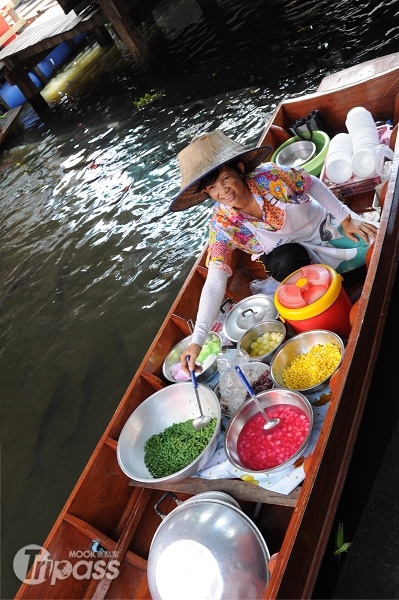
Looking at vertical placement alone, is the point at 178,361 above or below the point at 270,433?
above

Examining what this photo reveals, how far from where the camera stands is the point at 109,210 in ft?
24.2

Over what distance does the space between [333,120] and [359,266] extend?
2090 millimetres

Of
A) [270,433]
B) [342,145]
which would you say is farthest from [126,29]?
[270,433]

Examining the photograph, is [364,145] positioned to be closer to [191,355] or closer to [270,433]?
[191,355]

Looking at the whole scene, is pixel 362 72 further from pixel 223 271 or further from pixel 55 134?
pixel 55 134

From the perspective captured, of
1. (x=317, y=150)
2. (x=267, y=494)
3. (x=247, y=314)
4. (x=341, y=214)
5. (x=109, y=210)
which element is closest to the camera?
(x=267, y=494)

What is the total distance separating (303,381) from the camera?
→ 2754 millimetres

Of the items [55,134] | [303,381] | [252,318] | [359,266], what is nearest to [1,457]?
[252,318]

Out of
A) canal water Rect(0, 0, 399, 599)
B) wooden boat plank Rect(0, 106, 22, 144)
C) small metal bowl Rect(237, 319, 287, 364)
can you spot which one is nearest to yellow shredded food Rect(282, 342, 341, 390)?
small metal bowl Rect(237, 319, 287, 364)

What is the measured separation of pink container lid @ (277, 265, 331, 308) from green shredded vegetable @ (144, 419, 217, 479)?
88 centimetres

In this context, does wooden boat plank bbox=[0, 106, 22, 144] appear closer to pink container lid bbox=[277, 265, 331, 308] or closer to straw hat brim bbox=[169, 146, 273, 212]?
straw hat brim bbox=[169, 146, 273, 212]

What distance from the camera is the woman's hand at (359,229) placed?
3020mm

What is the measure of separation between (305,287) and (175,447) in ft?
4.19

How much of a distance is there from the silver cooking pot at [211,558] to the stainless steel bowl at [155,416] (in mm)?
515
